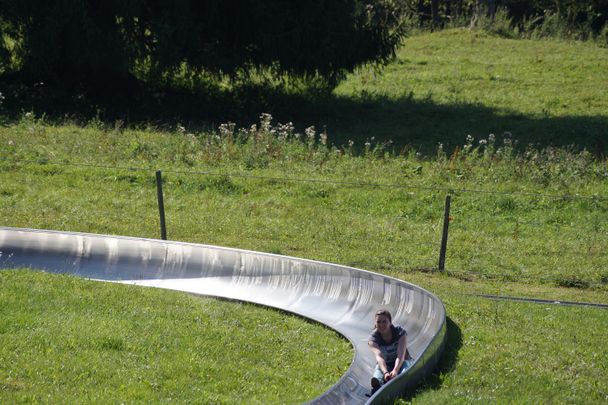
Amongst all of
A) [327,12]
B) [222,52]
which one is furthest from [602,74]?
[222,52]

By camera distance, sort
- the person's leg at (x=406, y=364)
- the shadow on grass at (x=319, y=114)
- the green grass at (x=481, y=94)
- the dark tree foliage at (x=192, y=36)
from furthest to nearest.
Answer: the green grass at (x=481, y=94) → the dark tree foliage at (x=192, y=36) → the shadow on grass at (x=319, y=114) → the person's leg at (x=406, y=364)

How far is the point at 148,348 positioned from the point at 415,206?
846cm

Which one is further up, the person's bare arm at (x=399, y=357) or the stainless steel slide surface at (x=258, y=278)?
the person's bare arm at (x=399, y=357)

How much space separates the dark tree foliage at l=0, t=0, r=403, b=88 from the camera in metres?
23.6

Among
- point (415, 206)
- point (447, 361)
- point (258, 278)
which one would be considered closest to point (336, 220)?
point (415, 206)

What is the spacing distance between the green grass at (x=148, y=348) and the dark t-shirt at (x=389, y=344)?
0.50m

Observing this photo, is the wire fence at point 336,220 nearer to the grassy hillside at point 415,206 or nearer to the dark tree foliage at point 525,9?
the grassy hillside at point 415,206

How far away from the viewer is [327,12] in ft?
80.6

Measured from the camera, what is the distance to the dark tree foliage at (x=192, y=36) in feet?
77.5

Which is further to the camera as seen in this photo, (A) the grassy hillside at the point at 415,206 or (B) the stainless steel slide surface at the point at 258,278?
(B) the stainless steel slide surface at the point at 258,278

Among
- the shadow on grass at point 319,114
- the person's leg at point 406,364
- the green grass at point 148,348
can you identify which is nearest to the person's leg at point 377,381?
the person's leg at point 406,364

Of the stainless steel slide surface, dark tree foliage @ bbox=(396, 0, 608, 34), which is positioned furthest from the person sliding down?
dark tree foliage @ bbox=(396, 0, 608, 34)

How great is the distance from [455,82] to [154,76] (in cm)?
990

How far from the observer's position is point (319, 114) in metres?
26.0
